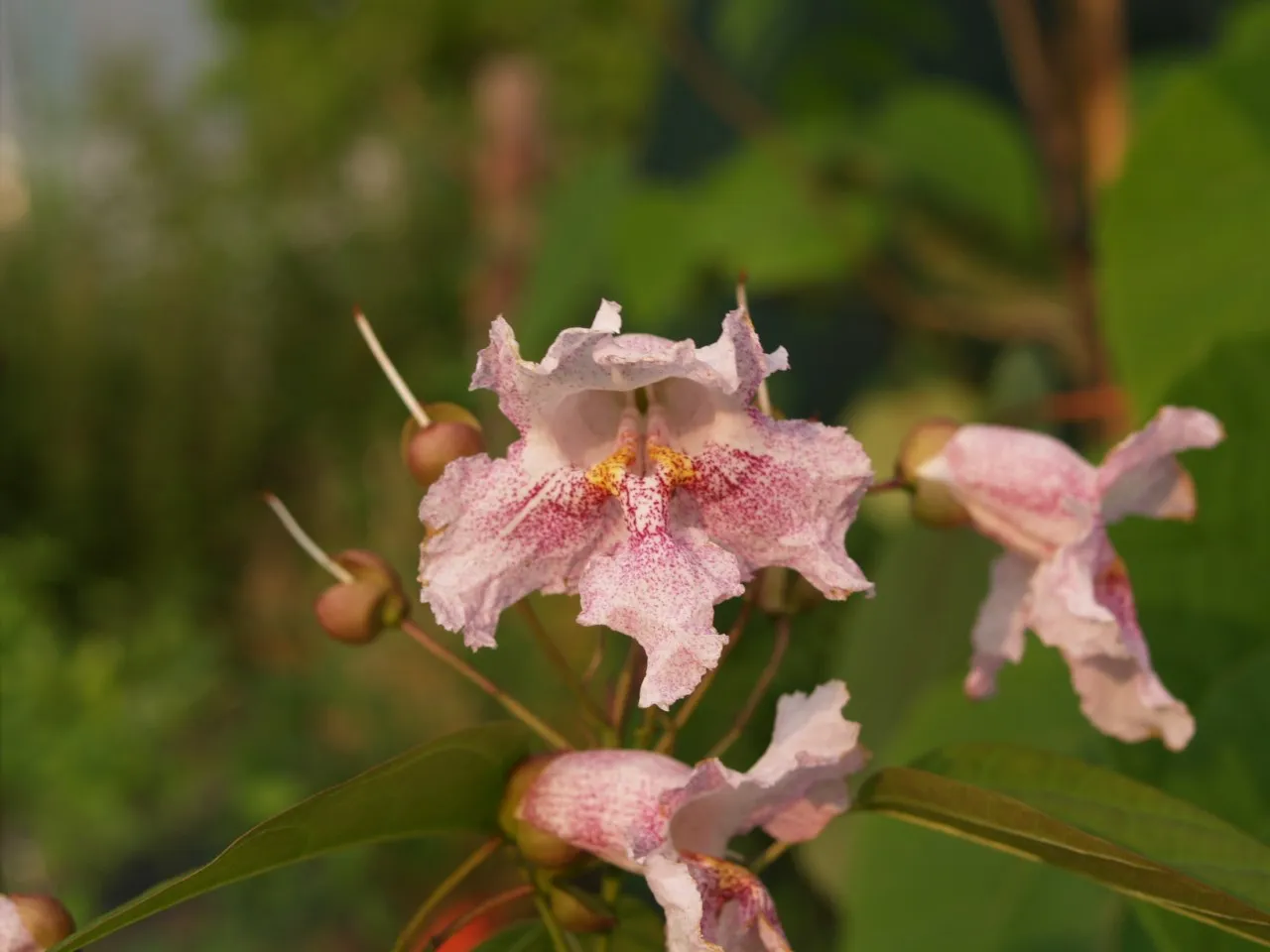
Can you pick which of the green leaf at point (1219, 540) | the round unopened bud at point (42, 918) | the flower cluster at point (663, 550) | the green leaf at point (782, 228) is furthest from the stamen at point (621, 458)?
the green leaf at point (782, 228)

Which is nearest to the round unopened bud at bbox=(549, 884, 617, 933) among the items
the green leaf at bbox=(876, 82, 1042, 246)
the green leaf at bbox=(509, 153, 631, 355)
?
the green leaf at bbox=(876, 82, 1042, 246)

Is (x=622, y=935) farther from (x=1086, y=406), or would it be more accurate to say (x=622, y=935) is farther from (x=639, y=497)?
(x=1086, y=406)

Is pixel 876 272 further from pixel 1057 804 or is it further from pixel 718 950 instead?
pixel 718 950

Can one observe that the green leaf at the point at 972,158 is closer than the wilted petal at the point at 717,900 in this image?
No

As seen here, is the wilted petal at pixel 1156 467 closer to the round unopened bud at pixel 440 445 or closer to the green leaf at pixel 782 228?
the round unopened bud at pixel 440 445

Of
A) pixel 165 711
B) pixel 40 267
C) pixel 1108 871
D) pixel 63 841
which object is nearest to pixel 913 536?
pixel 1108 871
